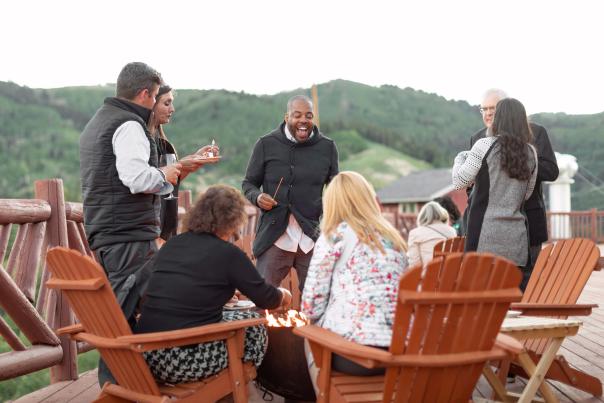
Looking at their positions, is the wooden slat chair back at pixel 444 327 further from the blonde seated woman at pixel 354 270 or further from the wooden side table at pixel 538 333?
the wooden side table at pixel 538 333

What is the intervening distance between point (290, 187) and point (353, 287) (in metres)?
1.64

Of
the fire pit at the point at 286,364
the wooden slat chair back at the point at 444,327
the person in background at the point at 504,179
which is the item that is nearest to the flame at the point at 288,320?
the fire pit at the point at 286,364

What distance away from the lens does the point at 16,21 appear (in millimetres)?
59406

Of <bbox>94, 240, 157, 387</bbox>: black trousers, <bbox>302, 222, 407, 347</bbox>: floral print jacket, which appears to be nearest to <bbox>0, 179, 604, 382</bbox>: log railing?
<bbox>94, 240, 157, 387</bbox>: black trousers

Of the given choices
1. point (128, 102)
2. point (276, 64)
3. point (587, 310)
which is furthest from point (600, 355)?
point (276, 64)

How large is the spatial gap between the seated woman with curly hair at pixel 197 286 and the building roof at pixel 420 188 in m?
27.4

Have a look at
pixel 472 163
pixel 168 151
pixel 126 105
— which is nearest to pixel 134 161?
pixel 126 105

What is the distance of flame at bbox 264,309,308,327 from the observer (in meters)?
3.22

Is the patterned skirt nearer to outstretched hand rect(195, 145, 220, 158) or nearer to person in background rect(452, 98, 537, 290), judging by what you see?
outstretched hand rect(195, 145, 220, 158)

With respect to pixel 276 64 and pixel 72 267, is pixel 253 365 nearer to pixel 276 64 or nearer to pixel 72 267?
pixel 72 267

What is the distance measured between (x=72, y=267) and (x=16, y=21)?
6325 cm

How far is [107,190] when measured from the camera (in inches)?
117

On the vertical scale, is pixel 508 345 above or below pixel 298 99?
below

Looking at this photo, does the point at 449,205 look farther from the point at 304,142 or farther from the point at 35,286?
the point at 35,286
